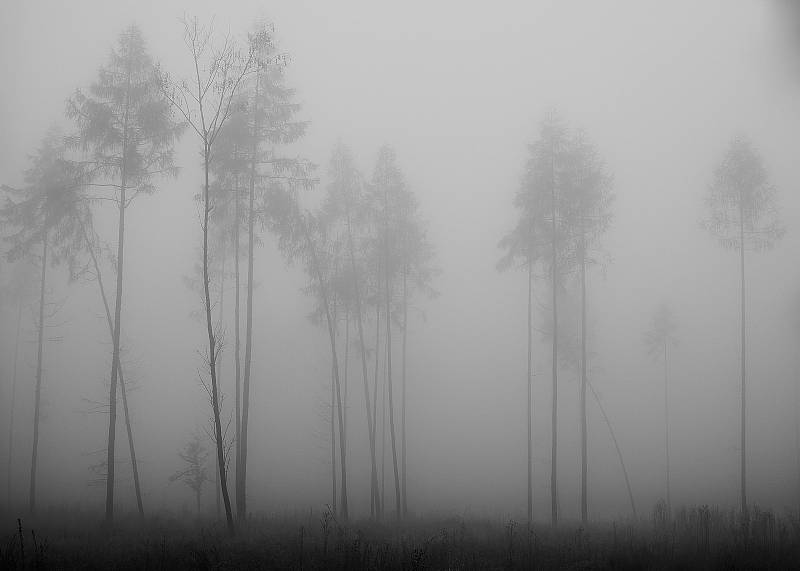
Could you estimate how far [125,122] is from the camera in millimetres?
15461

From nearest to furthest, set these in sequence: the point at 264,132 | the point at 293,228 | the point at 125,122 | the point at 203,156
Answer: the point at 203,156, the point at 125,122, the point at 264,132, the point at 293,228

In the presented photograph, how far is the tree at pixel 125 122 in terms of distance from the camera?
49.9 ft

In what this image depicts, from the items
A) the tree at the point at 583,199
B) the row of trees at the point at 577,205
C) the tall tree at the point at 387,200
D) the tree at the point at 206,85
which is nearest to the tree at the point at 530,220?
the row of trees at the point at 577,205

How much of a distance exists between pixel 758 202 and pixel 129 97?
2459 centimetres

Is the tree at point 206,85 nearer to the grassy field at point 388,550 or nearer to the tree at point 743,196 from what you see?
the grassy field at point 388,550

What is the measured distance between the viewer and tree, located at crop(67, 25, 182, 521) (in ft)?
49.9

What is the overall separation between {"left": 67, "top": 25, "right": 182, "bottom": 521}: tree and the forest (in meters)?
0.09

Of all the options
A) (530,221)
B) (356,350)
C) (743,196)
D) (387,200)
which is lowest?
(356,350)

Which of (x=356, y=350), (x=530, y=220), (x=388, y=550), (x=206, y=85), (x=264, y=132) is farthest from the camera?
(x=356, y=350)

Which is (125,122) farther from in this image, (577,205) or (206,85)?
(577,205)

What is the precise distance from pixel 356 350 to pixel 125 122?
48.0 ft

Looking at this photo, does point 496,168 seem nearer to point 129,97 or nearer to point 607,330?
point 607,330

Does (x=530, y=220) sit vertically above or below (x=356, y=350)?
above

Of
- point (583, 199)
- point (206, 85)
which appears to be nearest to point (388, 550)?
point (206, 85)
